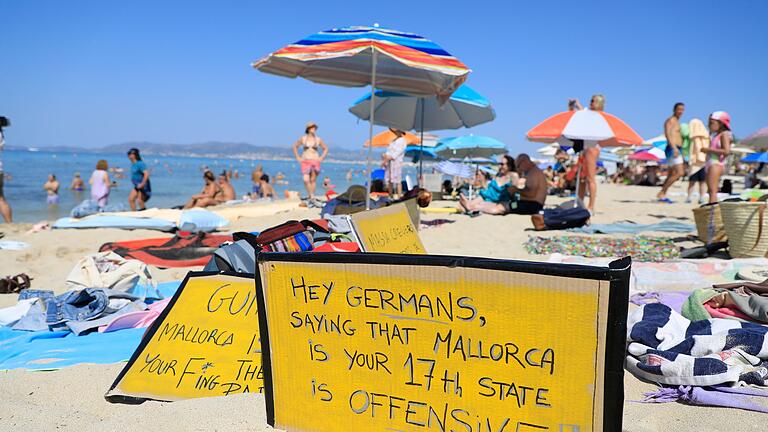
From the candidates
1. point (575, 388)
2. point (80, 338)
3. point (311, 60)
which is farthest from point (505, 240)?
point (575, 388)

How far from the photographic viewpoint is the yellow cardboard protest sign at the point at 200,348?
1987mm

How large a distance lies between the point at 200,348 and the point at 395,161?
349 inches

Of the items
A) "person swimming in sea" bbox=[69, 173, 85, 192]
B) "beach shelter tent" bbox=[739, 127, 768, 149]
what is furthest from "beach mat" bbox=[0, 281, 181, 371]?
"person swimming in sea" bbox=[69, 173, 85, 192]

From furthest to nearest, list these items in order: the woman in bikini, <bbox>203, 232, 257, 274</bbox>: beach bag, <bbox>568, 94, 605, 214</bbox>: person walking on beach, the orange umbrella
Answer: the orange umbrella < the woman in bikini < <bbox>568, 94, 605, 214</bbox>: person walking on beach < <bbox>203, 232, 257, 274</bbox>: beach bag

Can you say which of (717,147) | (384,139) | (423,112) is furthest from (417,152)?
(717,147)

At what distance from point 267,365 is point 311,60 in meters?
4.04

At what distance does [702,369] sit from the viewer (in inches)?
80.3

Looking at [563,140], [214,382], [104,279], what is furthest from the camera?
[563,140]

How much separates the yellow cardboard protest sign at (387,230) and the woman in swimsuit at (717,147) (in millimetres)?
5325

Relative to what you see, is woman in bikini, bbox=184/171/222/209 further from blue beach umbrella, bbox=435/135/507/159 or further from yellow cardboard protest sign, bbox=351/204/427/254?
yellow cardboard protest sign, bbox=351/204/427/254

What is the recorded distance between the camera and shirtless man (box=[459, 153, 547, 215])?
8.34 metres

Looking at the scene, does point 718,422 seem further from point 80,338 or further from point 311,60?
point 311,60

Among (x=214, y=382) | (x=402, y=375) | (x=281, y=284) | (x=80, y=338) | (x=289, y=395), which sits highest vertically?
(x=281, y=284)

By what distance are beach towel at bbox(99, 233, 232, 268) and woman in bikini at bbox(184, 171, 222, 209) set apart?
20.7 ft
